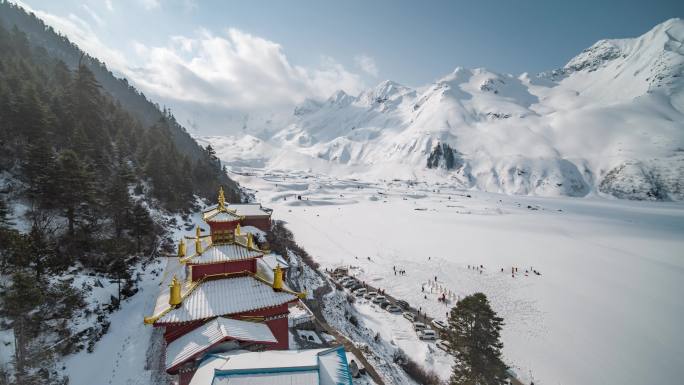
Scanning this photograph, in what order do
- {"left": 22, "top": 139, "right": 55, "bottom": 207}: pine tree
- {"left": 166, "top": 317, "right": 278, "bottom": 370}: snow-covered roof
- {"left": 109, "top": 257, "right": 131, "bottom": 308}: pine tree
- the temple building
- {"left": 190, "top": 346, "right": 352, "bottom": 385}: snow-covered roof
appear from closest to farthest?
1. {"left": 190, "top": 346, "right": 352, "bottom": 385}: snow-covered roof
2. {"left": 166, "top": 317, "right": 278, "bottom": 370}: snow-covered roof
3. the temple building
4. {"left": 22, "top": 139, "right": 55, "bottom": 207}: pine tree
5. {"left": 109, "top": 257, "right": 131, "bottom": 308}: pine tree

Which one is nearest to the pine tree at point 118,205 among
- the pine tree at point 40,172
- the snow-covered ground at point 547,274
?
the pine tree at point 40,172

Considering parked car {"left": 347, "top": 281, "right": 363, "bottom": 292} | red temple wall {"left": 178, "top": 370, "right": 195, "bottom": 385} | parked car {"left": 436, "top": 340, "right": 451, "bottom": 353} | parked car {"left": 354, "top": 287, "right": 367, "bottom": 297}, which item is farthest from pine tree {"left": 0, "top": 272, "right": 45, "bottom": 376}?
parked car {"left": 347, "top": 281, "right": 363, "bottom": 292}

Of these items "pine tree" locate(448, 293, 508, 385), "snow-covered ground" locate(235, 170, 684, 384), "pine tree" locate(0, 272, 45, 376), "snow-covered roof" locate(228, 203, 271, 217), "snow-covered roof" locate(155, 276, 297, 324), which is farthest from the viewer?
"snow-covered roof" locate(228, 203, 271, 217)

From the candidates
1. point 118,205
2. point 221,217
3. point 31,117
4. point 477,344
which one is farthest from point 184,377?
point 31,117

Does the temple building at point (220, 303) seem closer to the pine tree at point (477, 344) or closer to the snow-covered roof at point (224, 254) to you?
the snow-covered roof at point (224, 254)

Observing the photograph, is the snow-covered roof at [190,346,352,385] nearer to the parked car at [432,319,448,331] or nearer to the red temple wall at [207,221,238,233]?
the red temple wall at [207,221,238,233]

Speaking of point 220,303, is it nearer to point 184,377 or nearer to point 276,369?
point 184,377

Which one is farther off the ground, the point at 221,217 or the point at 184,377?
the point at 221,217
